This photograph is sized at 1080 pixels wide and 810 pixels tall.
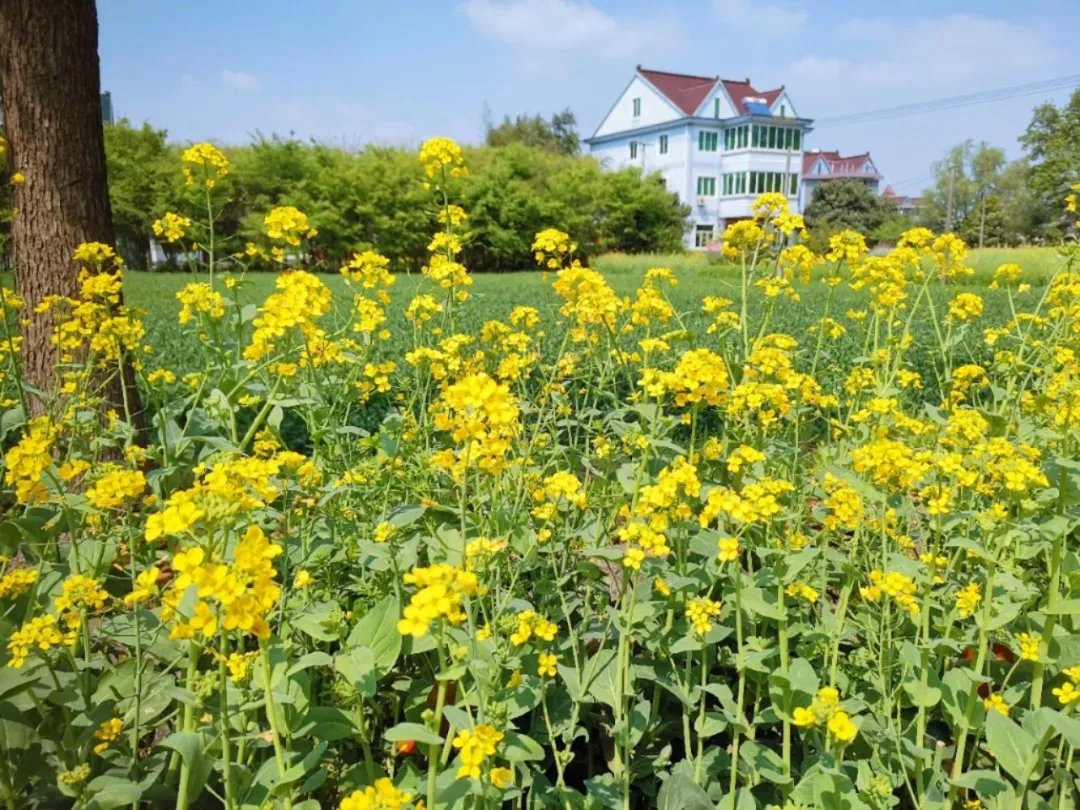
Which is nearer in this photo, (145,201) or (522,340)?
(522,340)

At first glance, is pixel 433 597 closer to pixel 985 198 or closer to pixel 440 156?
pixel 440 156

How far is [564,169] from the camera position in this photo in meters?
32.5

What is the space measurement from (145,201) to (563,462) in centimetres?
2637

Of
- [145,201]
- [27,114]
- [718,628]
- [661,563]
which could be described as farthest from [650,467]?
[145,201]

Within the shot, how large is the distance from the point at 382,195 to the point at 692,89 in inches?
970

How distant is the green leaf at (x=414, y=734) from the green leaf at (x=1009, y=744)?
1.27 m

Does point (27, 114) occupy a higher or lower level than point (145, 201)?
lower

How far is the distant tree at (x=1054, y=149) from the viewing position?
36469 millimetres

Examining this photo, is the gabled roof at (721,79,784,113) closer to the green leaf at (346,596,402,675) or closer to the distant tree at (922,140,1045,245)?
the distant tree at (922,140,1045,245)

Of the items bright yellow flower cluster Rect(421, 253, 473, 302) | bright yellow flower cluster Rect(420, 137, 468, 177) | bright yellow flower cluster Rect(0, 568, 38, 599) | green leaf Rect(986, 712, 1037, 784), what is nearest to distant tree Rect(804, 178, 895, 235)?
bright yellow flower cluster Rect(420, 137, 468, 177)

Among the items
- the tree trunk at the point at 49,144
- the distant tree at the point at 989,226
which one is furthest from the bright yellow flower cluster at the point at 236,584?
the distant tree at the point at 989,226

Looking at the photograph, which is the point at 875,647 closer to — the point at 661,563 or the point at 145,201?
the point at 661,563

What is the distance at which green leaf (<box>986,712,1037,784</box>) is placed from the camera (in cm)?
161

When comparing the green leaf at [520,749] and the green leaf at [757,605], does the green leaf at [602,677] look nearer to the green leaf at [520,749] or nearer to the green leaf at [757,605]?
the green leaf at [520,749]
